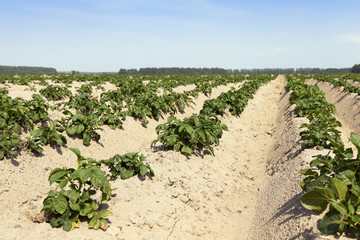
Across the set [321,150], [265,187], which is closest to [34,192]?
[265,187]

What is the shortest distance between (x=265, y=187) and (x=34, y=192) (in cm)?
532

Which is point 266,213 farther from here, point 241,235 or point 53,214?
point 53,214

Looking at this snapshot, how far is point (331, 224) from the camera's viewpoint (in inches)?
118

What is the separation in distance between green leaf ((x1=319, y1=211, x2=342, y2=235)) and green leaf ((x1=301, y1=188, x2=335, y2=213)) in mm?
211

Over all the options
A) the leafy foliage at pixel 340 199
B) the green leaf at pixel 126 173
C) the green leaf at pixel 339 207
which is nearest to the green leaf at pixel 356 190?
the leafy foliage at pixel 340 199

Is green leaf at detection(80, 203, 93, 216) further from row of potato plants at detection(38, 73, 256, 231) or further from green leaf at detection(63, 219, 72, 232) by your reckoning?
green leaf at detection(63, 219, 72, 232)

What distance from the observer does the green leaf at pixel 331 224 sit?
2.96 metres

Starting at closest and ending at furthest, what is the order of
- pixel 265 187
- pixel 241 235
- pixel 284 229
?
pixel 284 229
pixel 241 235
pixel 265 187

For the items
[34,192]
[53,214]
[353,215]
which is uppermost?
[353,215]

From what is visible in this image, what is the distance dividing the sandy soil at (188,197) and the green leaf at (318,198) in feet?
1.15

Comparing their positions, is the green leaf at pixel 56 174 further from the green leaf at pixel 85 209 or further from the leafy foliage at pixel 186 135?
the leafy foliage at pixel 186 135

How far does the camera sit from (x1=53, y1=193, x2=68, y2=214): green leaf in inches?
129

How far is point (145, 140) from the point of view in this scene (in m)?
9.56

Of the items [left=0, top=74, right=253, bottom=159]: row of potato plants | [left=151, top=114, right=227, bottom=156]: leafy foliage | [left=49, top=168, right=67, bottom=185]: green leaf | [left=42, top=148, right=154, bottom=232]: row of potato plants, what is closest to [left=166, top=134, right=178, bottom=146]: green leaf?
[left=151, top=114, right=227, bottom=156]: leafy foliage
